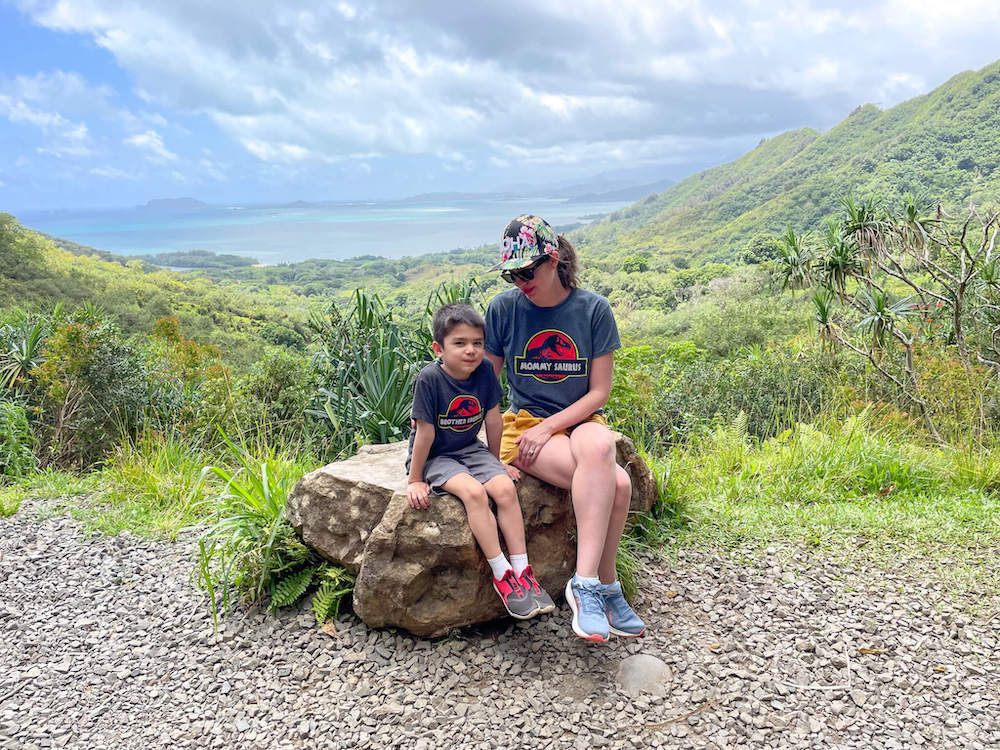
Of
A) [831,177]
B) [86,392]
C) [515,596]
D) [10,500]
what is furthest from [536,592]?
[831,177]

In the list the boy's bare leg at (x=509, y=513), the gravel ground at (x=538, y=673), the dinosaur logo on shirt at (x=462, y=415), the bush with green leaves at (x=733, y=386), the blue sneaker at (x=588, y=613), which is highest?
the dinosaur logo on shirt at (x=462, y=415)

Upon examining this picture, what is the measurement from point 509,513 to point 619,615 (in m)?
0.63

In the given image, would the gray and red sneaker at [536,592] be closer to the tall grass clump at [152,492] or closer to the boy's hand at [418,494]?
the boy's hand at [418,494]

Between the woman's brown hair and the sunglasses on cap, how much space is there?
120 millimetres

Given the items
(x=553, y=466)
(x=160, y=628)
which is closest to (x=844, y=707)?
(x=553, y=466)

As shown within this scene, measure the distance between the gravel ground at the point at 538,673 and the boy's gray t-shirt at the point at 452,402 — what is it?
32.5 inches

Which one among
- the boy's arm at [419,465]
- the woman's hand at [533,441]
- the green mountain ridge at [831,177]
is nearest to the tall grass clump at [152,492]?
the boy's arm at [419,465]

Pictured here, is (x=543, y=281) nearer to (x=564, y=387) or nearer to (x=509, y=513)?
(x=564, y=387)

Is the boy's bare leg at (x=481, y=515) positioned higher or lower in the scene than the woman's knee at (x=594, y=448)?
lower

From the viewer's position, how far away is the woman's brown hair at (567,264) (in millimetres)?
2904

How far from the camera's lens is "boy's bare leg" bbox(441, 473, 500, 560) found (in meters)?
2.66

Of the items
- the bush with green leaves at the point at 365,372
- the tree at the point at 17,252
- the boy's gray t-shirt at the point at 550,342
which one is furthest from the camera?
the tree at the point at 17,252

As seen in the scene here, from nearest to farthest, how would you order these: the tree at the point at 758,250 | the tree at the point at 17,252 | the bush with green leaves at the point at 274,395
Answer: the bush with green leaves at the point at 274,395 → the tree at the point at 17,252 → the tree at the point at 758,250

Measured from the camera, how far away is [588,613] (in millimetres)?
2500
